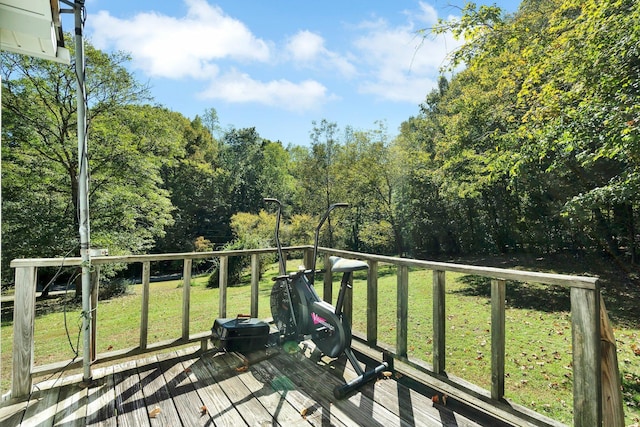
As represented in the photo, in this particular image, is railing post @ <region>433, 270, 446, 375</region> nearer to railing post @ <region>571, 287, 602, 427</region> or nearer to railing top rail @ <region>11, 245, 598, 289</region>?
railing top rail @ <region>11, 245, 598, 289</region>

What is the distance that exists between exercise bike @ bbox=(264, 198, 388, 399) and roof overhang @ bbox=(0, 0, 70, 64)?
2.05 meters

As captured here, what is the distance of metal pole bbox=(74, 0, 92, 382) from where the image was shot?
2.15m

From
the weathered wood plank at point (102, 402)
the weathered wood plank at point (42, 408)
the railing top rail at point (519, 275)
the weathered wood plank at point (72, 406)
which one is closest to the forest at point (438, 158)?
the railing top rail at point (519, 275)

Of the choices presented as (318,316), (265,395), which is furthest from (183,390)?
(318,316)

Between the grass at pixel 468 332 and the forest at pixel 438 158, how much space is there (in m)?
1.91

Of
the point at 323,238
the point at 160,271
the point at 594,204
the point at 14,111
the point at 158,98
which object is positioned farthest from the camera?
the point at 160,271

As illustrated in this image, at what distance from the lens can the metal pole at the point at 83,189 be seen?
7.05 feet

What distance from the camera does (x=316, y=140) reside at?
1655 centimetres

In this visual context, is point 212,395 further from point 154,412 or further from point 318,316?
point 318,316

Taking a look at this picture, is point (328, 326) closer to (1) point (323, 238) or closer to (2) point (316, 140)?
(1) point (323, 238)

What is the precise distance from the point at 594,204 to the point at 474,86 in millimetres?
6049

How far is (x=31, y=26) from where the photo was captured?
173 centimetres

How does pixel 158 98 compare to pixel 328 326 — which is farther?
pixel 158 98

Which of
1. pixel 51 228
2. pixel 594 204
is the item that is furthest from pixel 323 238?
pixel 594 204
